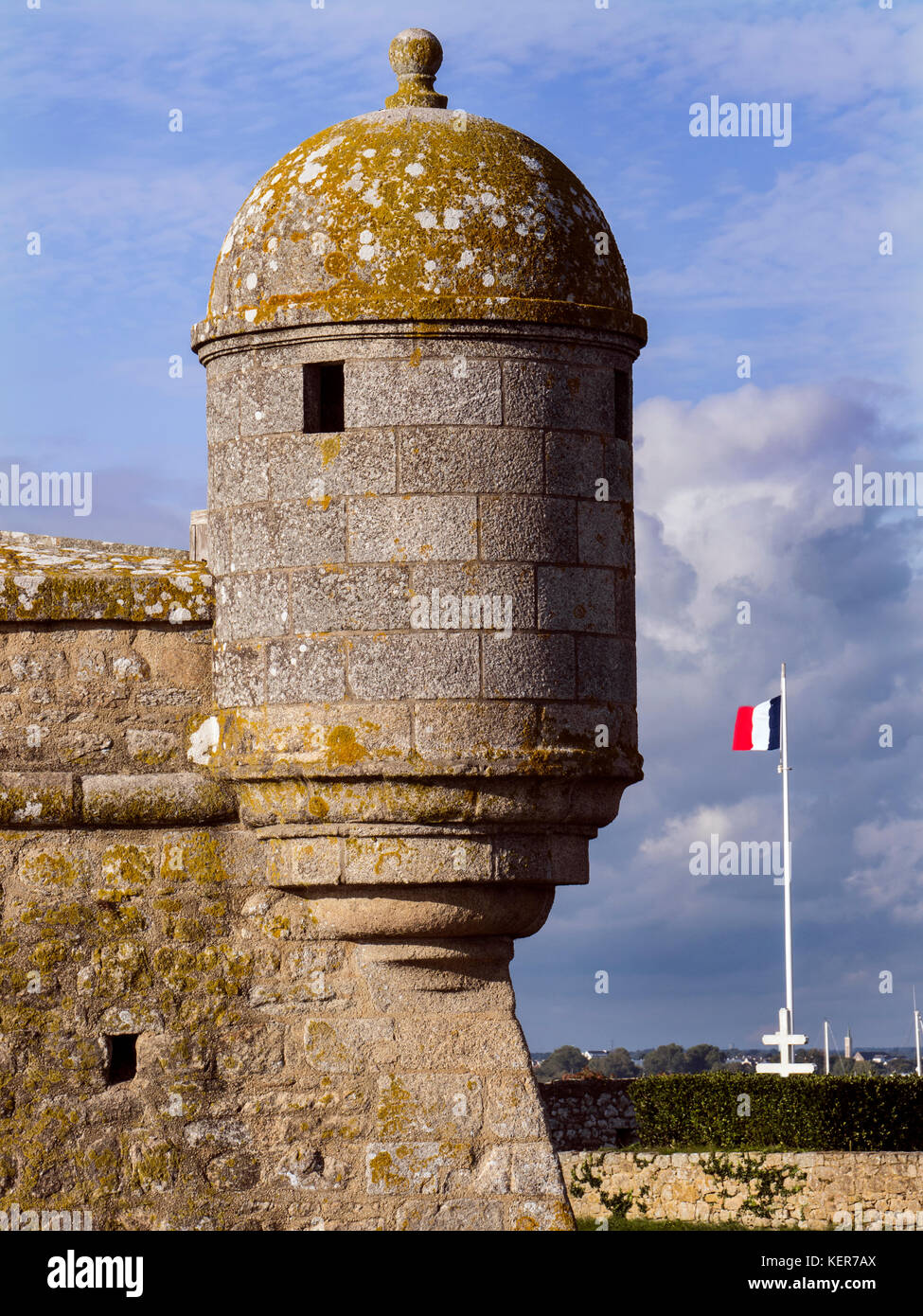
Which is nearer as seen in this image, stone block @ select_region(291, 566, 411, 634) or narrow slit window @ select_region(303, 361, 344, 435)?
stone block @ select_region(291, 566, 411, 634)

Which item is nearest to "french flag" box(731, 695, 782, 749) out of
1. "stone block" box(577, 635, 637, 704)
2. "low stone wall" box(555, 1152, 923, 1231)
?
"low stone wall" box(555, 1152, 923, 1231)

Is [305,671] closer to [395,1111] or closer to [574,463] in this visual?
[574,463]

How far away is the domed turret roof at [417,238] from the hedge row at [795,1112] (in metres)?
12.0

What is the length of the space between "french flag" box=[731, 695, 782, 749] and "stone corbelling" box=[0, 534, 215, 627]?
699 inches

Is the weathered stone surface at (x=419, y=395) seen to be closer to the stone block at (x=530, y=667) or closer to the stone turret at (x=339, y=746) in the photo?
the stone turret at (x=339, y=746)

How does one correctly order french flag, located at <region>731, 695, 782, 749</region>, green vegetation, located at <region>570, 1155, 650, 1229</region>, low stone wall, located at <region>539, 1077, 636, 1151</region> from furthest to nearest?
french flag, located at <region>731, 695, 782, 749</region>
low stone wall, located at <region>539, 1077, 636, 1151</region>
green vegetation, located at <region>570, 1155, 650, 1229</region>

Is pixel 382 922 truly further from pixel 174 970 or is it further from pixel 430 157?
pixel 430 157

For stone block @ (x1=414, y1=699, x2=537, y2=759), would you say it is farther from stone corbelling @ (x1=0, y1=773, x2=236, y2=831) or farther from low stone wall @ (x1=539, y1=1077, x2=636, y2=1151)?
low stone wall @ (x1=539, y1=1077, x2=636, y2=1151)

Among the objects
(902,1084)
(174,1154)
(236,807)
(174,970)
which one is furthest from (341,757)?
(902,1084)

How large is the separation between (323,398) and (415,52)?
1.58 metres

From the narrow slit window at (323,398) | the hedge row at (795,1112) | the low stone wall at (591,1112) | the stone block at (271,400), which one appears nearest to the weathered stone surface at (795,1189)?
the hedge row at (795,1112)

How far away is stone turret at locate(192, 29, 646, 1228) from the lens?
682 cm

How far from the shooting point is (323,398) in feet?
23.4

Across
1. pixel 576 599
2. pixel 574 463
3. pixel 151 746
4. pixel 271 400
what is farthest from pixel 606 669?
pixel 151 746
